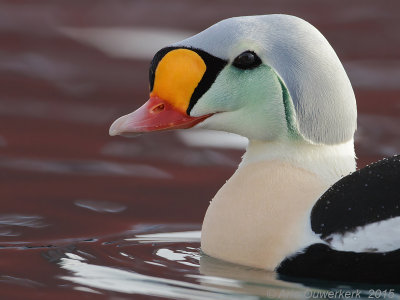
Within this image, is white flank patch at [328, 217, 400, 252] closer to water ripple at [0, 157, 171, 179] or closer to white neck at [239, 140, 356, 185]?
white neck at [239, 140, 356, 185]

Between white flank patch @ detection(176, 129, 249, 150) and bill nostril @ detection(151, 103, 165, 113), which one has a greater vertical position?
white flank patch @ detection(176, 129, 249, 150)

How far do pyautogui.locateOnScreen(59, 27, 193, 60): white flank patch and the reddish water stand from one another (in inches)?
0.6

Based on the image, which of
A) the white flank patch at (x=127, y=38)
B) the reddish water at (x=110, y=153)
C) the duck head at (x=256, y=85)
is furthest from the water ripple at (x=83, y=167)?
the duck head at (x=256, y=85)

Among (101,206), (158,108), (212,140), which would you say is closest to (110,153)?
(212,140)

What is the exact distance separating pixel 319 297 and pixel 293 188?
30 cm

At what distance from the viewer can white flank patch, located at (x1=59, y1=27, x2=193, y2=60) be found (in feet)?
17.1

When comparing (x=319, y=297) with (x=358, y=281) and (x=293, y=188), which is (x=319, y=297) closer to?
(x=358, y=281)

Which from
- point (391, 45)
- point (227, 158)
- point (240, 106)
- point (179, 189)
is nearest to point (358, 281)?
point (240, 106)

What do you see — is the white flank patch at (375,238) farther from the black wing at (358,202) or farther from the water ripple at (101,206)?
the water ripple at (101,206)

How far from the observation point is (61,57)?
5.18m

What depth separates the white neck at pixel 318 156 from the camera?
285 centimetres

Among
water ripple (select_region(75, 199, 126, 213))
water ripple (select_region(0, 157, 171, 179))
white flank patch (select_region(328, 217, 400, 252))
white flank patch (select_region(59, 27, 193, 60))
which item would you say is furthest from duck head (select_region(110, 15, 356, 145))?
white flank patch (select_region(59, 27, 193, 60))

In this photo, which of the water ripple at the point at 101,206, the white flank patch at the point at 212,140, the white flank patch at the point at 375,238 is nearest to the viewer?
the white flank patch at the point at 375,238

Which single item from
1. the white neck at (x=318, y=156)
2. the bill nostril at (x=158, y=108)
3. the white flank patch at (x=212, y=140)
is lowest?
the white neck at (x=318, y=156)
